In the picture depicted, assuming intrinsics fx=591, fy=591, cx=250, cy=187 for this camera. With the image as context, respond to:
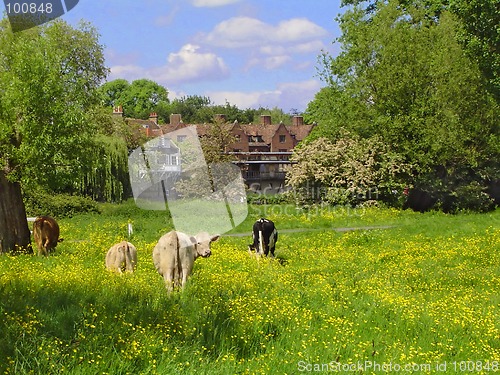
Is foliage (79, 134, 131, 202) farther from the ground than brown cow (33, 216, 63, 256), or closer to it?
farther from the ground

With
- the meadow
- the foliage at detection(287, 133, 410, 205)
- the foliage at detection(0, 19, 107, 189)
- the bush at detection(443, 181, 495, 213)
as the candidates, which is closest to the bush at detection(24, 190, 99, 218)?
the foliage at detection(287, 133, 410, 205)

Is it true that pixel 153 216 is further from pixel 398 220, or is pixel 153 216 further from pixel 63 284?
pixel 63 284

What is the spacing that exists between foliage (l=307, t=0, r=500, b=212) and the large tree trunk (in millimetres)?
29139

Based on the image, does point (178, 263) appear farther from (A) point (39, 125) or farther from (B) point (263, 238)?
(A) point (39, 125)

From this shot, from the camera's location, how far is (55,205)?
4206 cm

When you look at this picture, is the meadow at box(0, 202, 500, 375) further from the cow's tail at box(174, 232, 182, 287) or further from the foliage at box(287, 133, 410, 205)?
the foliage at box(287, 133, 410, 205)

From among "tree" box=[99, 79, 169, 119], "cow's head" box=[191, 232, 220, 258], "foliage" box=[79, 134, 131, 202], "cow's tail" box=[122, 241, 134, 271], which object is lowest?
"cow's tail" box=[122, 241, 134, 271]

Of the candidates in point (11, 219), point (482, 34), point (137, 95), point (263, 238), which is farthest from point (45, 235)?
point (137, 95)

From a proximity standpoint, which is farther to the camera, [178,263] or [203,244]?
[203,244]

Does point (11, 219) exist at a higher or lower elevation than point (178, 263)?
higher

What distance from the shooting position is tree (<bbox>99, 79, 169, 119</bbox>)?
133m

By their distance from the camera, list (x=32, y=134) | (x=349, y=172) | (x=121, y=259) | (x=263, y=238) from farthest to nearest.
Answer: (x=349, y=172)
(x=263, y=238)
(x=32, y=134)
(x=121, y=259)

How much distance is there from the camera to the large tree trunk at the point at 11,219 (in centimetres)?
2112

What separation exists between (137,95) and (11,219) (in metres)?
118
